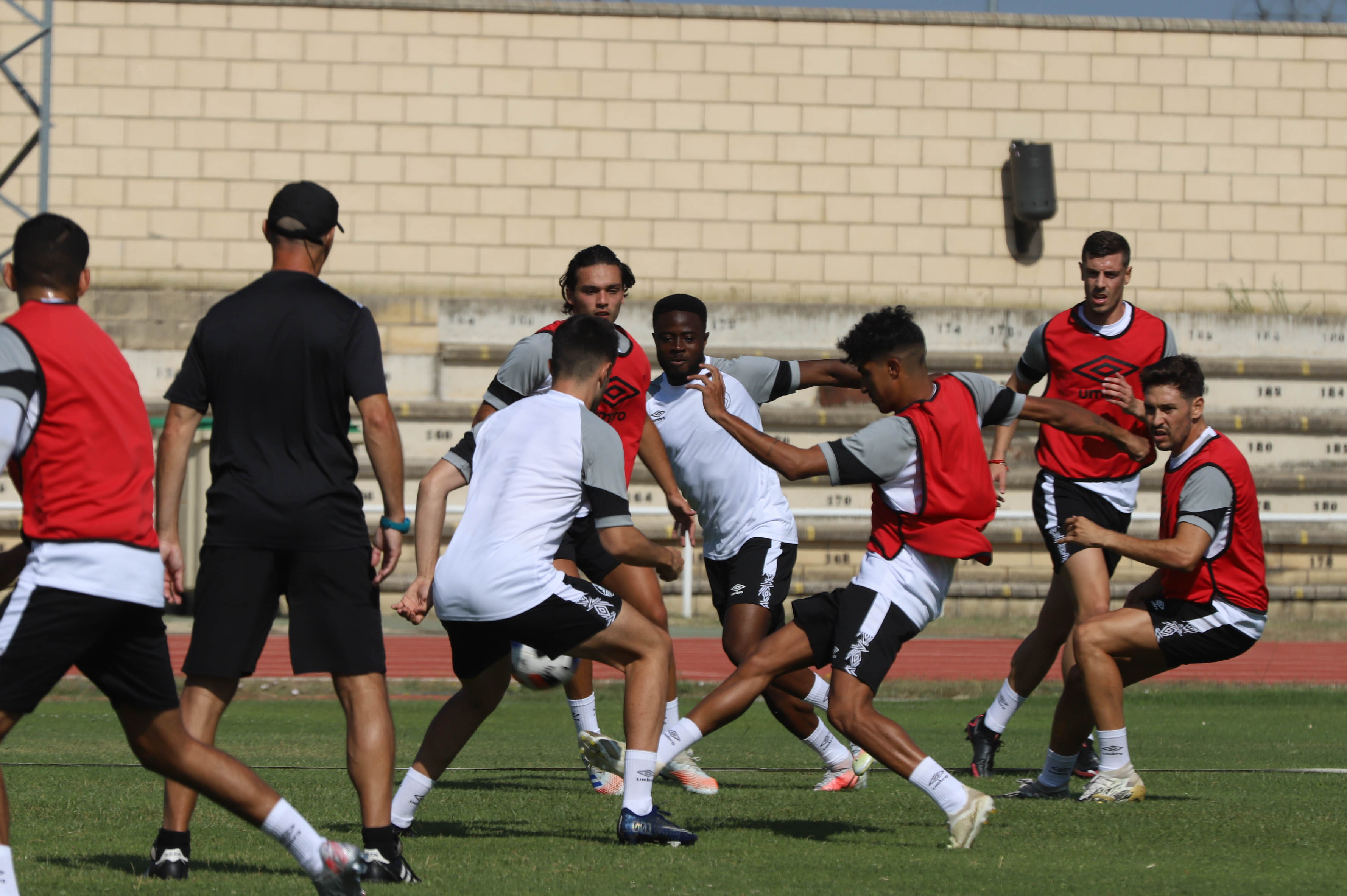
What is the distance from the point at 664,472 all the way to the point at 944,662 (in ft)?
23.4

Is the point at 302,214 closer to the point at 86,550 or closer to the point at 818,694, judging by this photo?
the point at 86,550

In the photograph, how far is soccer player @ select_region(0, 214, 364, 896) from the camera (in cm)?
434

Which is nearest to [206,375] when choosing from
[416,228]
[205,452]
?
[205,452]

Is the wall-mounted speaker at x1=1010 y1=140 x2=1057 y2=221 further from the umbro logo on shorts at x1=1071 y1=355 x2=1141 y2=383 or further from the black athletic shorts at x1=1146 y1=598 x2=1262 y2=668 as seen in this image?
the black athletic shorts at x1=1146 y1=598 x2=1262 y2=668

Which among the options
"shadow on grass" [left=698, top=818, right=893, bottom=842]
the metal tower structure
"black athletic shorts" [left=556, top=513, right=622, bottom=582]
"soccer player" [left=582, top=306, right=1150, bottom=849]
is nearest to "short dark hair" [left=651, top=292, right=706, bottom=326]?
"black athletic shorts" [left=556, top=513, right=622, bottom=582]

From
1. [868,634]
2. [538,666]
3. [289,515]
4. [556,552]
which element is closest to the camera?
[289,515]

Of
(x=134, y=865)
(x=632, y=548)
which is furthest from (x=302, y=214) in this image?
(x=134, y=865)

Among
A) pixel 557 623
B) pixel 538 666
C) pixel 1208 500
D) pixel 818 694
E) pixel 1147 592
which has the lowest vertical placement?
pixel 818 694

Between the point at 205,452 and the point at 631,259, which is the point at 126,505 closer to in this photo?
the point at 205,452

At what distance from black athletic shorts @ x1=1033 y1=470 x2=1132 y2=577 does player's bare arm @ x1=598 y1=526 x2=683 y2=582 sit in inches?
109

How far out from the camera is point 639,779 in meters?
5.52

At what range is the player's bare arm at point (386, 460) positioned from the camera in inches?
198

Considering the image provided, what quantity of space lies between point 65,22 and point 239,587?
16.4m

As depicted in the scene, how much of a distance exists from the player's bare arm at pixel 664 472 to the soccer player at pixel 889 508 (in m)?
1.23
